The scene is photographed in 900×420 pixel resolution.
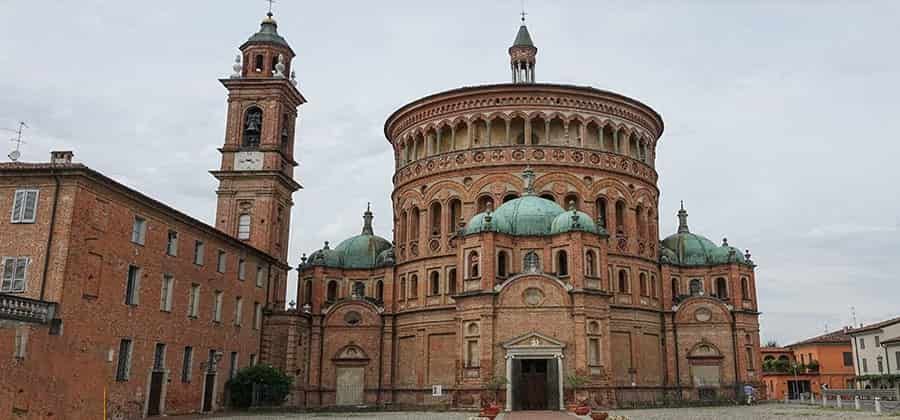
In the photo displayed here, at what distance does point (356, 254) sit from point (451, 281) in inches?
352

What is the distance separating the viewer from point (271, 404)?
42625mm

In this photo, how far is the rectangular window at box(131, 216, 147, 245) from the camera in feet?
105

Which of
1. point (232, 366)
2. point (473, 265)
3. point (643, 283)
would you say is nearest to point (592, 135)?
point (643, 283)

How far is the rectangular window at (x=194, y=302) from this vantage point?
3688 cm

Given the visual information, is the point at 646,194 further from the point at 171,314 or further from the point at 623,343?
the point at 171,314

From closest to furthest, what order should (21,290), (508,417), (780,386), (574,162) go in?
(21,290) → (508,417) → (574,162) → (780,386)

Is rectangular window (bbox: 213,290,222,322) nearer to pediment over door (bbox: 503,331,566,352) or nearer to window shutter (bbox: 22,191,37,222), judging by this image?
window shutter (bbox: 22,191,37,222)

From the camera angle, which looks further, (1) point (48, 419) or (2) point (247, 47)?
(2) point (247, 47)

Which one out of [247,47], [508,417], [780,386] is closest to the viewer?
[508,417]

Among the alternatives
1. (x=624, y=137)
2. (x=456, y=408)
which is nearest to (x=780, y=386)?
(x=624, y=137)

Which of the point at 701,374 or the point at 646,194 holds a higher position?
the point at 646,194

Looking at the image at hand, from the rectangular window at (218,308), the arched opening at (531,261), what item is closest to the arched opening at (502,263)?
the arched opening at (531,261)

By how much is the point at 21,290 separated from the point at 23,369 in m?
3.25

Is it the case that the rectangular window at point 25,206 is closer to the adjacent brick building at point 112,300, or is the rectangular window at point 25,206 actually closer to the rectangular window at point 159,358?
the adjacent brick building at point 112,300
